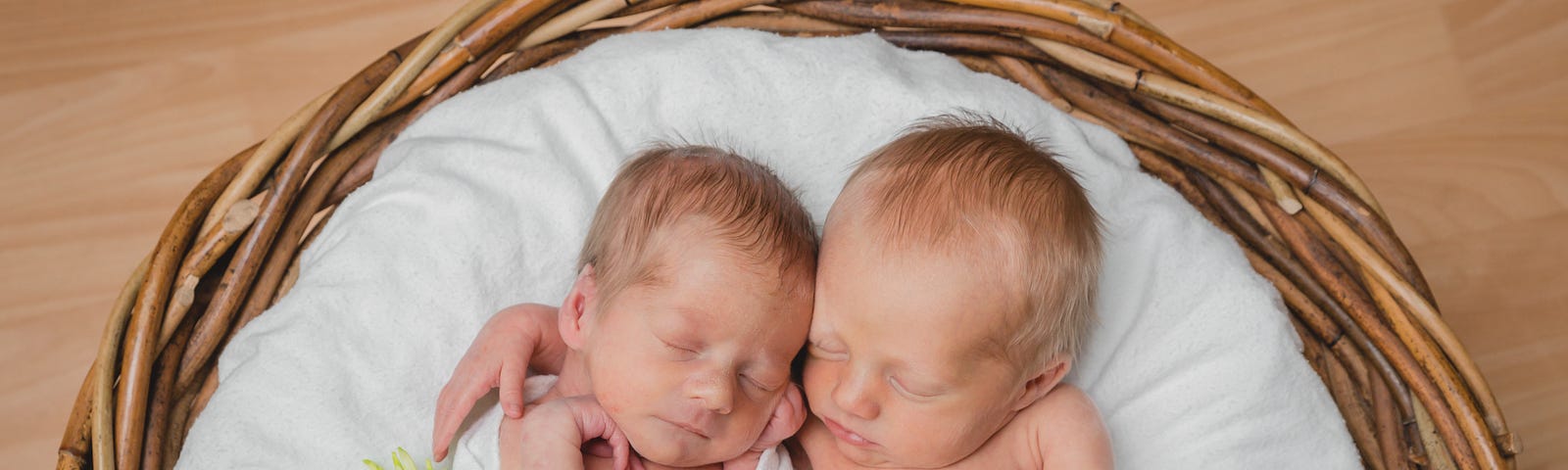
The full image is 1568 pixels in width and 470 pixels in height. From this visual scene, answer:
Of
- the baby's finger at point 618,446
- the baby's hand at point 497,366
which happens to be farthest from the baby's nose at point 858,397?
the baby's hand at point 497,366

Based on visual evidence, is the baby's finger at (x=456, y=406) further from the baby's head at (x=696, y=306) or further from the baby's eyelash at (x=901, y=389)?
the baby's eyelash at (x=901, y=389)

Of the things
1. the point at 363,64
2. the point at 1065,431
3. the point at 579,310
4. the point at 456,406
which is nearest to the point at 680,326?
the point at 579,310

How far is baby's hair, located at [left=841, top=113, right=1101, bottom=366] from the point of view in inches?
43.4

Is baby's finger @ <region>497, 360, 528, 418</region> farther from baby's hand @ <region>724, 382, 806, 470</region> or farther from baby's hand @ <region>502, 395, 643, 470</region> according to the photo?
baby's hand @ <region>724, 382, 806, 470</region>

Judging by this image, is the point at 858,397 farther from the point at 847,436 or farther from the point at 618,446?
the point at 618,446

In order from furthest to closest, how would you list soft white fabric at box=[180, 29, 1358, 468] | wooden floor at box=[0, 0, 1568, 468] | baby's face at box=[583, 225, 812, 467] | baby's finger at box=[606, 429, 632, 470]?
wooden floor at box=[0, 0, 1568, 468] → soft white fabric at box=[180, 29, 1358, 468] → baby's finger at box=[606, 429, 632, 470] → baby's face at box=[583, 225, 812, 467]

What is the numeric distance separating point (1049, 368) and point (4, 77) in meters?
1.66

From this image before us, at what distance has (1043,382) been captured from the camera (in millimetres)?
1212

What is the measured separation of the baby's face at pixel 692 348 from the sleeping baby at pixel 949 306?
47 millimetres

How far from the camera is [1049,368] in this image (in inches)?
46.6

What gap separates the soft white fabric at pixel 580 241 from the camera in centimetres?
130

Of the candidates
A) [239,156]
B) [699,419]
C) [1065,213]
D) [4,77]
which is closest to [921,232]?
[1065,213]

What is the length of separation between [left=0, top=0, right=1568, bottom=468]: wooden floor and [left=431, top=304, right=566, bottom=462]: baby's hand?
0.82m

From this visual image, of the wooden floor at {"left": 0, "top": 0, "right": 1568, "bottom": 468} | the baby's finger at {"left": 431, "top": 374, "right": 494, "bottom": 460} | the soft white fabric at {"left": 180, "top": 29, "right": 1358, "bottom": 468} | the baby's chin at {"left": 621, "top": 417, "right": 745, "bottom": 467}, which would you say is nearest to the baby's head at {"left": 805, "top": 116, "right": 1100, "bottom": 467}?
the baby's chin at {"left": 621, "top": 417, "right": 745, "bottom": 467}
